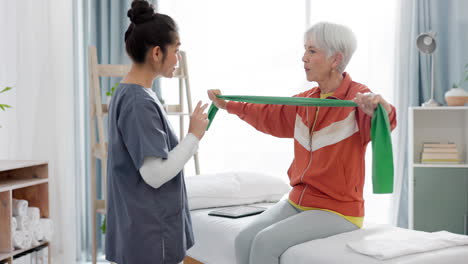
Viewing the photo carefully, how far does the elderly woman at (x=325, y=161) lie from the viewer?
2049 millimetres

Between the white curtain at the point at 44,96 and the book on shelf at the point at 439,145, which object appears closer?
the white curtain at the point at 44,96

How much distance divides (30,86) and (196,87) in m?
1.23

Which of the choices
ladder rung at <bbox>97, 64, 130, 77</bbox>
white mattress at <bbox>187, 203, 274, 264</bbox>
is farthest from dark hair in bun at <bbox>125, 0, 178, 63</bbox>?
ladder rung at <bbox>97, 64, 130, 77</bbox>

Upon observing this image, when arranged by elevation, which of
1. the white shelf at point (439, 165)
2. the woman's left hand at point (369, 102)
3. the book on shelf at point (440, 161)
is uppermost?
the woman's left hand at point (369, 102)

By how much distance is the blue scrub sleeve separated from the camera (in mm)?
1456

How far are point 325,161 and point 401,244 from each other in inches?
17.3

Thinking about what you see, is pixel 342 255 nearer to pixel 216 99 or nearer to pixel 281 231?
pixel 281 231

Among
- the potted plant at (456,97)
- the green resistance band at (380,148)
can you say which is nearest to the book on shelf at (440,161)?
the potted plant at (456,97)

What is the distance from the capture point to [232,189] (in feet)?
9.43

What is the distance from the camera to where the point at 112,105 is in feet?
5.20

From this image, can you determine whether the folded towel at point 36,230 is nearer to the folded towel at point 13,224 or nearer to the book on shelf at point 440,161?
the folded towel at point 13,224

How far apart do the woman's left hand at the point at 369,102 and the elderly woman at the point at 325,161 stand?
0.07 m

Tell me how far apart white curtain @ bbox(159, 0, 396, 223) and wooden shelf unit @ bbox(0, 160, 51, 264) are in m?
1.56

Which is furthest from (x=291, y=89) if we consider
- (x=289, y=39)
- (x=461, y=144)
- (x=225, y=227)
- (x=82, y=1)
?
(x=225, y=227)
